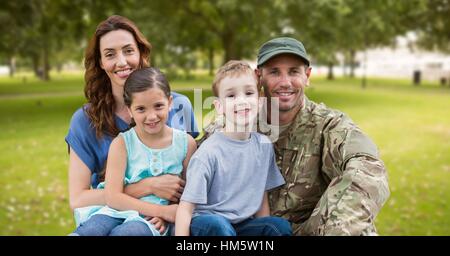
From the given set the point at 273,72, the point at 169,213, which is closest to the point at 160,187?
the point at 169,213

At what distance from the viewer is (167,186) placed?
9.45 feet

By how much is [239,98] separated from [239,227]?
0.69 m

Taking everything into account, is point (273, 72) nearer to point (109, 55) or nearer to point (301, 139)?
point (301, 139)

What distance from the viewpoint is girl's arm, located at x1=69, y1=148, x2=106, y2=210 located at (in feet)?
10.1

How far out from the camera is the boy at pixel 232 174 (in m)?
2.72

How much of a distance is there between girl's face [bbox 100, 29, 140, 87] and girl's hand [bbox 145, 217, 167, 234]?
0.82 meters

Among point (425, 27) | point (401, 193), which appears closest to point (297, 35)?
point (401, 193)

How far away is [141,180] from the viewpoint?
293 cm

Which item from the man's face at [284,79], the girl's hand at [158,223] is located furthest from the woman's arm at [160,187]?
the man's face at [284,79]

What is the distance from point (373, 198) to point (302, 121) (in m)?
0.71

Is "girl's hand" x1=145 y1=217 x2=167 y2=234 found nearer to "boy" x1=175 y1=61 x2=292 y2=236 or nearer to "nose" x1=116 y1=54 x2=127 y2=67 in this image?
"boy" x1=175 y1=61 x2=292 y2=236

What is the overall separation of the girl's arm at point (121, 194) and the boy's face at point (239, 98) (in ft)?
1.89
